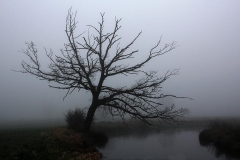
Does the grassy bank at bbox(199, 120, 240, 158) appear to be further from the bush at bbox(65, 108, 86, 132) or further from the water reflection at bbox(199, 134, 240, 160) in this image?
the bush at bbox(65, 108, 86, 132)

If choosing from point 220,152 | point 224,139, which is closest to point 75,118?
point 220,152

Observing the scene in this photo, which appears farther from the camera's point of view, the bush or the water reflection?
the bush

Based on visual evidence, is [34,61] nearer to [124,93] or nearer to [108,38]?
[108,38]

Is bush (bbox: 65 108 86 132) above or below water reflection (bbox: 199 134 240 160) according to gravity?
above

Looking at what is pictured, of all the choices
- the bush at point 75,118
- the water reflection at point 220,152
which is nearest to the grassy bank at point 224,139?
the water reflection at point 220,152

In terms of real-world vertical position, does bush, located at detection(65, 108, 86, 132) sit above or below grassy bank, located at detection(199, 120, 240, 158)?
above

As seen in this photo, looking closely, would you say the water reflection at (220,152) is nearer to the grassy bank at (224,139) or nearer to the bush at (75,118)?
the grassy bank at (224,139)

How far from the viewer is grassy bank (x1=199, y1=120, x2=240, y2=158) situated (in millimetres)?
19602

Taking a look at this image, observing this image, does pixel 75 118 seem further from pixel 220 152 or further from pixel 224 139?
pixel 224 139

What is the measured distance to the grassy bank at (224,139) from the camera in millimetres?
19602

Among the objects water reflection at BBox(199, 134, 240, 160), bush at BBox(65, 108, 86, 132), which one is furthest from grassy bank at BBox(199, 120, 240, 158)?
bush at BBox(65, 108, 86, 132)

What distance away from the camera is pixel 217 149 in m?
21.1

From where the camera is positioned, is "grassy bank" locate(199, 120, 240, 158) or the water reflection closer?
the water reflection

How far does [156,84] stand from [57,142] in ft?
23.6
